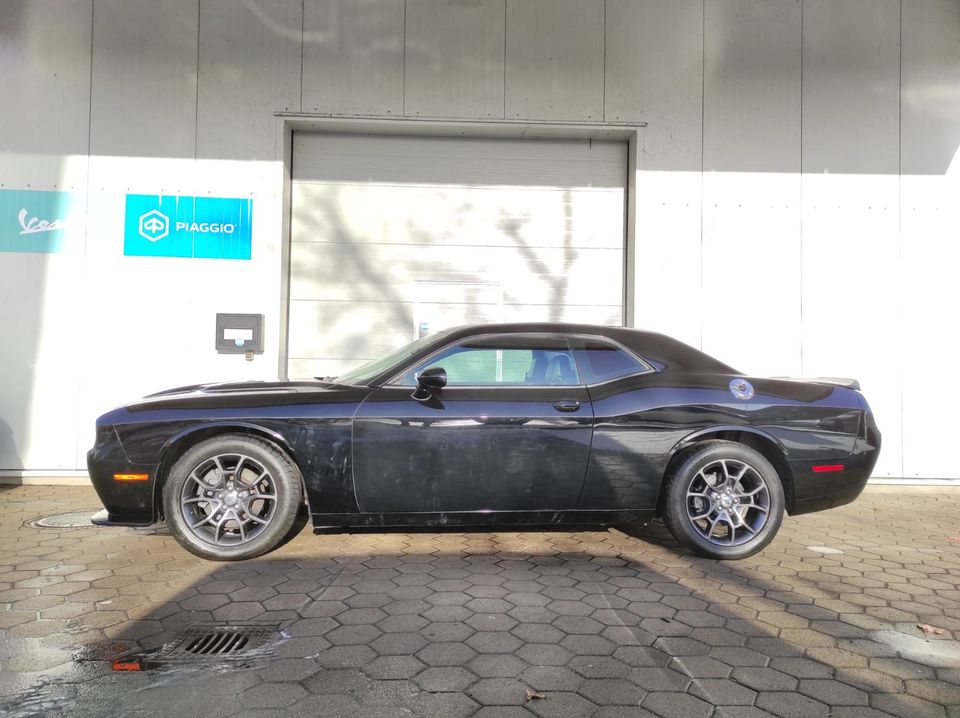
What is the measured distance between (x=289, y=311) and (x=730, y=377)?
4.67 meters

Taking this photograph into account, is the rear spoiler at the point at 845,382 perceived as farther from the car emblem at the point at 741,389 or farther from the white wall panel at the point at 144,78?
the white wall panel at the point at 144,78

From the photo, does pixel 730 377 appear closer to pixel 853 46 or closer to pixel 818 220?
pixel 818 220

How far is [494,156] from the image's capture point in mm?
7453

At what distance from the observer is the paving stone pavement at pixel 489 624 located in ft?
8.08

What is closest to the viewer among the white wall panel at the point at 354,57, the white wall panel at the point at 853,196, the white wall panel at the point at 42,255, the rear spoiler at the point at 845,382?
the rear spoiler at the point at 845,382

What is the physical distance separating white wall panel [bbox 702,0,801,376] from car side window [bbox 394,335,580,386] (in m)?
3.30

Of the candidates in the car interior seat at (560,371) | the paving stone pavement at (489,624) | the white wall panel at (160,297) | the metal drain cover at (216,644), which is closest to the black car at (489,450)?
the car interior seat at (560,371)

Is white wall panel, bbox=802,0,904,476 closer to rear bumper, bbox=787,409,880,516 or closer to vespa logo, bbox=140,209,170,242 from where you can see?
rear bumper, bbox=787,409,880,516

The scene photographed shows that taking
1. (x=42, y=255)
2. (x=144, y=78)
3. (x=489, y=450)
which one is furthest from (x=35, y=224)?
(x=489, y=450)

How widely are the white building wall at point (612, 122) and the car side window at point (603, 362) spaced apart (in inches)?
112

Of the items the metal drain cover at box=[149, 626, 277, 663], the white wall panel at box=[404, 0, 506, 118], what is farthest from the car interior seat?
the white wall panel at box=[404, 0, 506, 118]

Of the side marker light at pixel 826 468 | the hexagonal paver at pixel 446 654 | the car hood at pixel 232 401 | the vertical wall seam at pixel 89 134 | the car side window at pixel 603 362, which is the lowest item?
the hexagonal paver at pixel 446 654

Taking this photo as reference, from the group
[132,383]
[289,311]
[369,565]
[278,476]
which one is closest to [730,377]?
[369,565]

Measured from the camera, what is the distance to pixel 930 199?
23.4 feet
